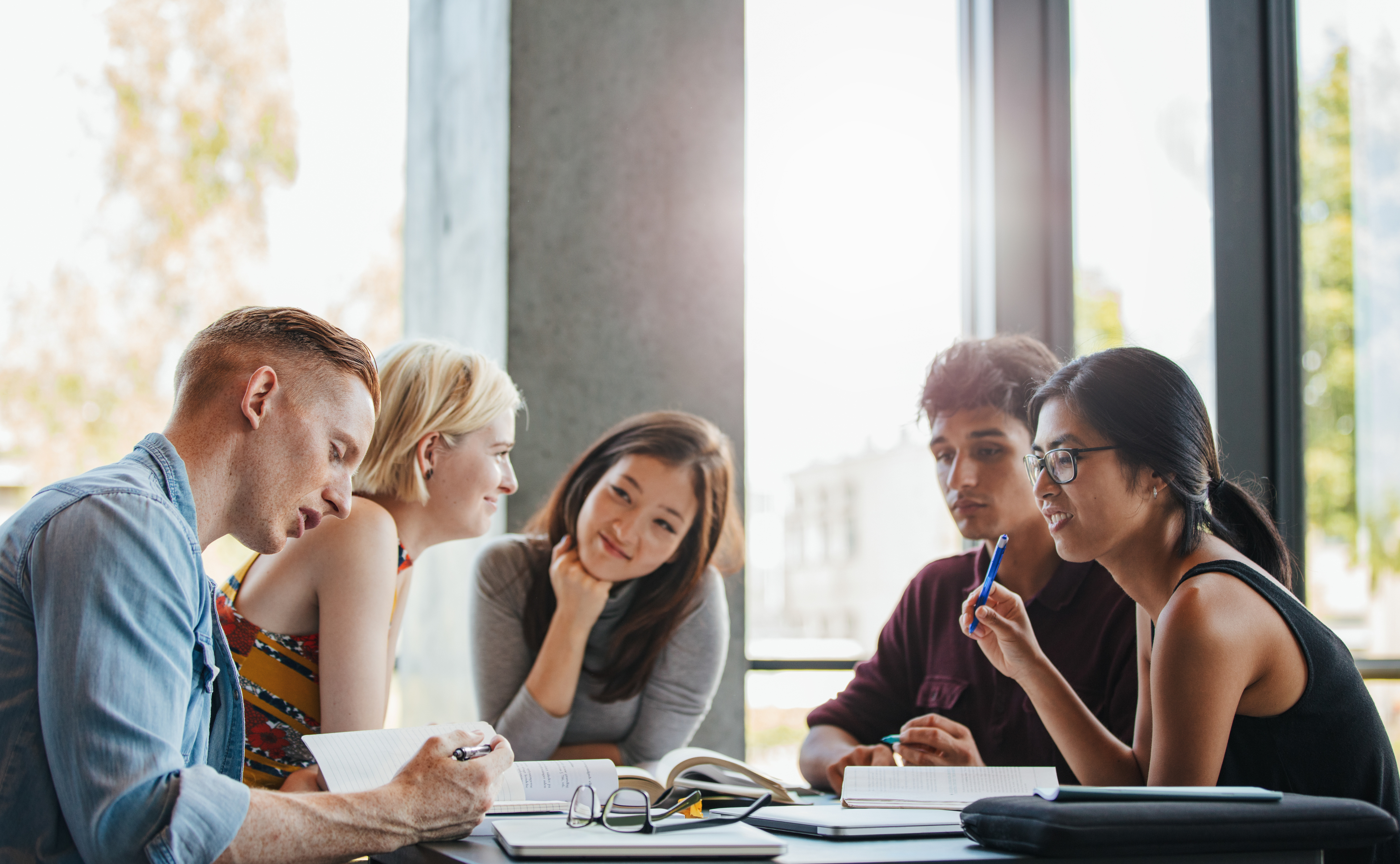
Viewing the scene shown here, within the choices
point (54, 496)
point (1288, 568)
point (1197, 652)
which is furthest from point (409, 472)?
point (1288, 568)

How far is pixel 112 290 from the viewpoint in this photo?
10.00ft

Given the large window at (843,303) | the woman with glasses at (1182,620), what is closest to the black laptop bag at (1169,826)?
the woman with glasses at (1182,620)

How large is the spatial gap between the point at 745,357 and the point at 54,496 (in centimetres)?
207

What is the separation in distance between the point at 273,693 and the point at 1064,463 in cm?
130

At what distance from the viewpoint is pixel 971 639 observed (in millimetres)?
1926

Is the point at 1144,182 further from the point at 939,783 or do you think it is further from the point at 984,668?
the point at 939,783

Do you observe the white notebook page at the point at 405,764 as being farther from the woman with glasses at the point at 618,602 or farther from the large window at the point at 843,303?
the large window at the point at 843,303

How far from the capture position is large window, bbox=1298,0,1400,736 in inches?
104

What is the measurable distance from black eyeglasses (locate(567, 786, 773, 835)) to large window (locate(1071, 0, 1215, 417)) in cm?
213

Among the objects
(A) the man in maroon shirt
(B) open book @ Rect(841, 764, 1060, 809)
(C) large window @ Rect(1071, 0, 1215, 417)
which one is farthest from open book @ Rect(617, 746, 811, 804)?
(C) large window @ Rect(1071, 0, 1215, 417)

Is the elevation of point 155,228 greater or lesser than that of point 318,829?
greater

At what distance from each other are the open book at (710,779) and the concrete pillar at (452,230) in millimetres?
1291

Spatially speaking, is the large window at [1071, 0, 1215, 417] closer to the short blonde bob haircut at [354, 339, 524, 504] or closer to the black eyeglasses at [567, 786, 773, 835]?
the short blonde bob haircut at [354, 339, 524, 504]

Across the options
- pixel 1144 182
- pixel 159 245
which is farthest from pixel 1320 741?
pixel 159 245
